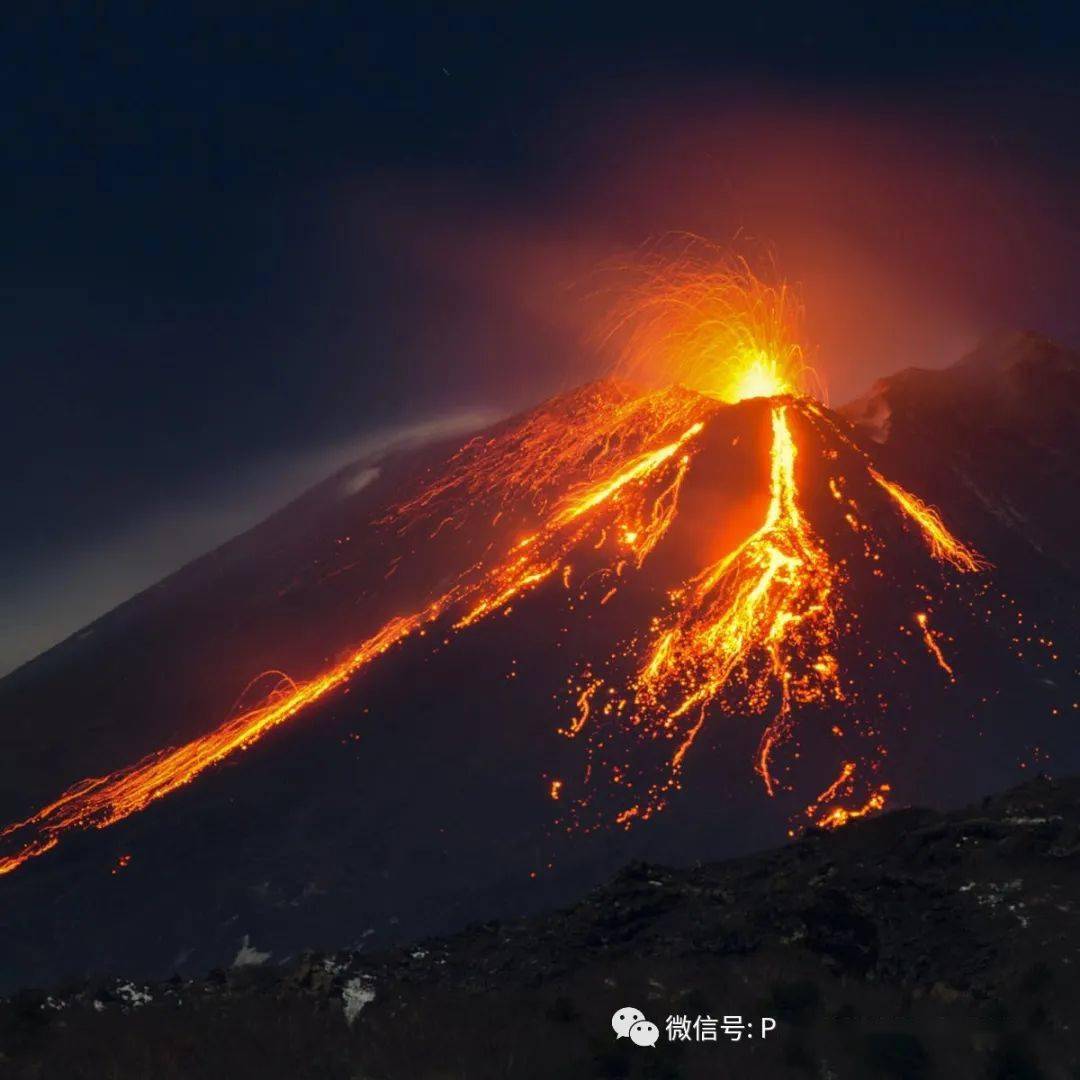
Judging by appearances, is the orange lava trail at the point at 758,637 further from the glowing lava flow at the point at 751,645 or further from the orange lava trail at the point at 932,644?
the orange lava trail at the point at 932,644

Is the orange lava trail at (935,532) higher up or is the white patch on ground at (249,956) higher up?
the orange lava trail at (935,532)

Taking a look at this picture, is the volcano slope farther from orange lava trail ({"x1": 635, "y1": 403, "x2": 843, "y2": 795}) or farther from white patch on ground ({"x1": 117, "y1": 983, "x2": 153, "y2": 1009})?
white patch on ground ({"x1": 117, "y1": 983, "x2": 153, "y2": 1009})

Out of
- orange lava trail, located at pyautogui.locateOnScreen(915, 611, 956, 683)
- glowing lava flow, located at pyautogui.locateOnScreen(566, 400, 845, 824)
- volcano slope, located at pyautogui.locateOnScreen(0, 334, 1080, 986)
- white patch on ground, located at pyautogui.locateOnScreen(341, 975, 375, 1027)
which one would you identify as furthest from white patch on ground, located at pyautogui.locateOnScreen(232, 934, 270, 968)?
orange lava trail, located at pyautogui.locateOnScreen(915, 611, 956, 683)

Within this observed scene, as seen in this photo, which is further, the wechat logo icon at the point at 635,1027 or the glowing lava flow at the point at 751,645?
the glowing lava flow at the point at 751,645

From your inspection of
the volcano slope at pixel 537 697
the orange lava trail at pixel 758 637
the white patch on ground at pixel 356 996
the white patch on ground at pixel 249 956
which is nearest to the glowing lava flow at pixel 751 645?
the orange lava trail at pixel 758 637

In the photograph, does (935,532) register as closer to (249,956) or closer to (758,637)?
(758,637)

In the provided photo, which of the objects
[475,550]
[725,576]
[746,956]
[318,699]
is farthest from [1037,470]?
[746,956]

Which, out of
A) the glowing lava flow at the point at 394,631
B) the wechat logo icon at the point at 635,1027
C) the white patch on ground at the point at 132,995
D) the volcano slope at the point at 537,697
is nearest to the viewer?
the wechat logo icon at the point at 635,1027
